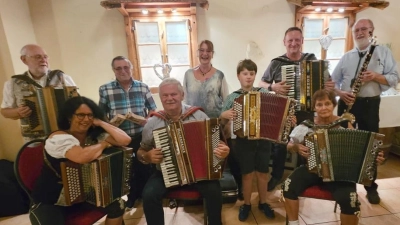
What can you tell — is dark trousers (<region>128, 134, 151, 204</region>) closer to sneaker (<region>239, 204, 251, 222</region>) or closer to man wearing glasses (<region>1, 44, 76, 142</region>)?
man wearing glasses (<region>1, 44, 76, 142</region>)

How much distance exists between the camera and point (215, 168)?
1467mm

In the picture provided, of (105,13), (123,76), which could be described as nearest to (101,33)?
(105,13)

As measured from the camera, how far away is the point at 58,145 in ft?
3.98

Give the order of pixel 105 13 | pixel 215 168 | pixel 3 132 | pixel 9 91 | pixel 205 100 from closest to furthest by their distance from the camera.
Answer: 1. pixel 215 168
2. pixel 9 91
3. pixel 205 100
4. pixel 3 132
5. pixel 105 13

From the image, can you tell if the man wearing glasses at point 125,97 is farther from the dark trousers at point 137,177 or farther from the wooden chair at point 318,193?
the wooden chair at point 318,193

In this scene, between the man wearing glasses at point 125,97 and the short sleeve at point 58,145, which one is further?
the man wearing glasses at point 125,97

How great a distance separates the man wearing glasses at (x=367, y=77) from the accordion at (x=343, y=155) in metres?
0.68

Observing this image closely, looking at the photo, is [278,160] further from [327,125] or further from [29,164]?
Answer: [29,164]

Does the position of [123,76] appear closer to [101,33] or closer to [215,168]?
[215,168]

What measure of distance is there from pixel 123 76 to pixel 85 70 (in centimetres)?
140

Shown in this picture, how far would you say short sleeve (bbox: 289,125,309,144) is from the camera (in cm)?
157

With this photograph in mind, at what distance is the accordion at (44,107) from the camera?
1.60m

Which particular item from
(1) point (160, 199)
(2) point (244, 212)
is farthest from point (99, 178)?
(2) point (244, 212)

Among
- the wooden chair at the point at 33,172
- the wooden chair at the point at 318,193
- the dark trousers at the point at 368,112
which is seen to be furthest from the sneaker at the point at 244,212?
the dark trousers at the point at 368,112
